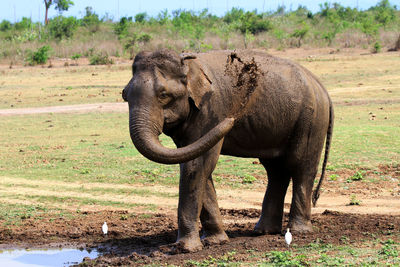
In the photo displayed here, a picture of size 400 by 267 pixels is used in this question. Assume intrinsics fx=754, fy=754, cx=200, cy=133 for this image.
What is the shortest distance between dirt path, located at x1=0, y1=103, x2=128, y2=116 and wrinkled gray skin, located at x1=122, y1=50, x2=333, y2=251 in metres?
14.0

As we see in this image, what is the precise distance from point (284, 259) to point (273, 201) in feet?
5.99

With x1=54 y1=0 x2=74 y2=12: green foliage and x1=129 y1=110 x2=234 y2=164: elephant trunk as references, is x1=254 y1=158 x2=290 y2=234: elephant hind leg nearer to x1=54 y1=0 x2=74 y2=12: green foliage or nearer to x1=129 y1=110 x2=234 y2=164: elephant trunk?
x1=129 y1=110 x2=234 y2=164: elephant trunk

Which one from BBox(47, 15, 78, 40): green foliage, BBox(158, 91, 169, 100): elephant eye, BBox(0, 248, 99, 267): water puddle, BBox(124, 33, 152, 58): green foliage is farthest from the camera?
BBox(47, 15, 78, 40): green foliage

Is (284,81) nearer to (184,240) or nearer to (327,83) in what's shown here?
(184,240)

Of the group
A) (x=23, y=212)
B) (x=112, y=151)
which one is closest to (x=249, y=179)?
(x=23, y=212)

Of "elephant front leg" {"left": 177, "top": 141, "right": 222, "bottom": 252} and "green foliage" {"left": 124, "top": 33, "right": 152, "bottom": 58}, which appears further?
"green foliage" {"left": 124, "top": 33, "right": 152, "bottom": 58}

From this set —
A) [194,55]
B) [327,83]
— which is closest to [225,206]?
[194,55]

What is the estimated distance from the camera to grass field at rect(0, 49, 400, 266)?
10.9 metres

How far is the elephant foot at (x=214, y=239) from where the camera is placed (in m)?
8.24

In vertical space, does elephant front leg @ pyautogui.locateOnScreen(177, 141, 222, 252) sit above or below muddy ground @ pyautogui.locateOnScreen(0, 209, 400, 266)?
above

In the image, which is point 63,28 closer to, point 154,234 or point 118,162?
point 118,162

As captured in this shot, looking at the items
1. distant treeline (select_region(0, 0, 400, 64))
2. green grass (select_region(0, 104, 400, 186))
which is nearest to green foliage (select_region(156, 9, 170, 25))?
distant treeline (select_region(0, 0, 400, 64))

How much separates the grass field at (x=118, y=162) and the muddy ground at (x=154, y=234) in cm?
37

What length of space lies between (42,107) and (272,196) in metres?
15.9
